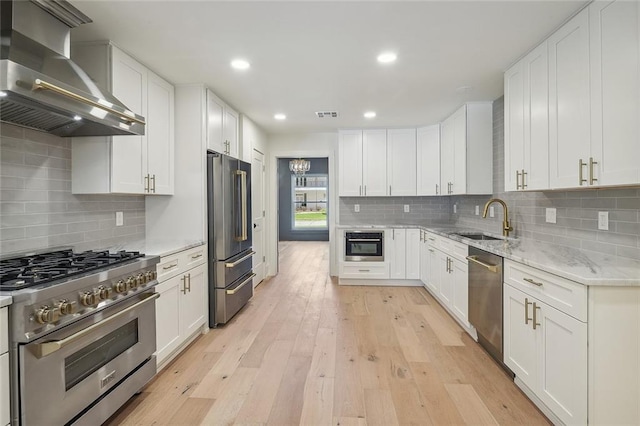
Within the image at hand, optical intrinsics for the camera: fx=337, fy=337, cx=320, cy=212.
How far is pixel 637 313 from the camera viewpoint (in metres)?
1.55

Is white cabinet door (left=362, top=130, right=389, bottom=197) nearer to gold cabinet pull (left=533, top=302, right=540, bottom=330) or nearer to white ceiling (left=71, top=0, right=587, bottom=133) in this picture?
white ceiling (left=71, top=0, right=587, bottom=133)

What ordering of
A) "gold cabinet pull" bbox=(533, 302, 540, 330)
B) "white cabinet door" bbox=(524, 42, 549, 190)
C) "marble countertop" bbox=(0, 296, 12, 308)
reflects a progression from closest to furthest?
"marble countertop" bbox=(0, 296, 12, 308) → "gold cabinet pull" bbox=(533, 302, 540, 330) → "white cabinet door" bbox=(524, 42, 549, 190)

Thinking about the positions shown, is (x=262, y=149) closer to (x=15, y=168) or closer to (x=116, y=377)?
(x=15, y=168)

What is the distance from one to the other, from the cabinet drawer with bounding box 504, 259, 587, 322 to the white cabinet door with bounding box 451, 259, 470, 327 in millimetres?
832

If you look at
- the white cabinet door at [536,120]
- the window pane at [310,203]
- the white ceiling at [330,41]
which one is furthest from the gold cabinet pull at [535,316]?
the window pane at [310,203]

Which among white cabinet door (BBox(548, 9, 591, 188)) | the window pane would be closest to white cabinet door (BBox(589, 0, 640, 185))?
white cabinet door (BBox(548, 9, 591, 188))

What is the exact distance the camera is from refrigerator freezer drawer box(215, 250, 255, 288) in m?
3.33

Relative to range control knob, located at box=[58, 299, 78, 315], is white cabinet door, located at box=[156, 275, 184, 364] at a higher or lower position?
lower

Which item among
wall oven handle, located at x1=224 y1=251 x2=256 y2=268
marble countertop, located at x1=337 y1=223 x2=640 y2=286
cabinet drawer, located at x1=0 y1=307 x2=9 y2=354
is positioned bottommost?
wall oven handle, located at x1=224 y1=251 x2=256 y2=268

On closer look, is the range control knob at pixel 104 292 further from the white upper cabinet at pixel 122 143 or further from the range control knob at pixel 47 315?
the white upper cabinet at pixel 122 143

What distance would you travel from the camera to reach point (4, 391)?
4.47 ft

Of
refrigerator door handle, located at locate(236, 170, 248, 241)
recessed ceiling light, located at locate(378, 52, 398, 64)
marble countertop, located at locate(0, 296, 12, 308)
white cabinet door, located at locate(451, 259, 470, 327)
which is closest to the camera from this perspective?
marble countertop, located at locate(0, 296, 12, 308)

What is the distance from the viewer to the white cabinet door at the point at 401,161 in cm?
513

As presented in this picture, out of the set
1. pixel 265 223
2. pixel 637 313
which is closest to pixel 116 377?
pixel 637 313
